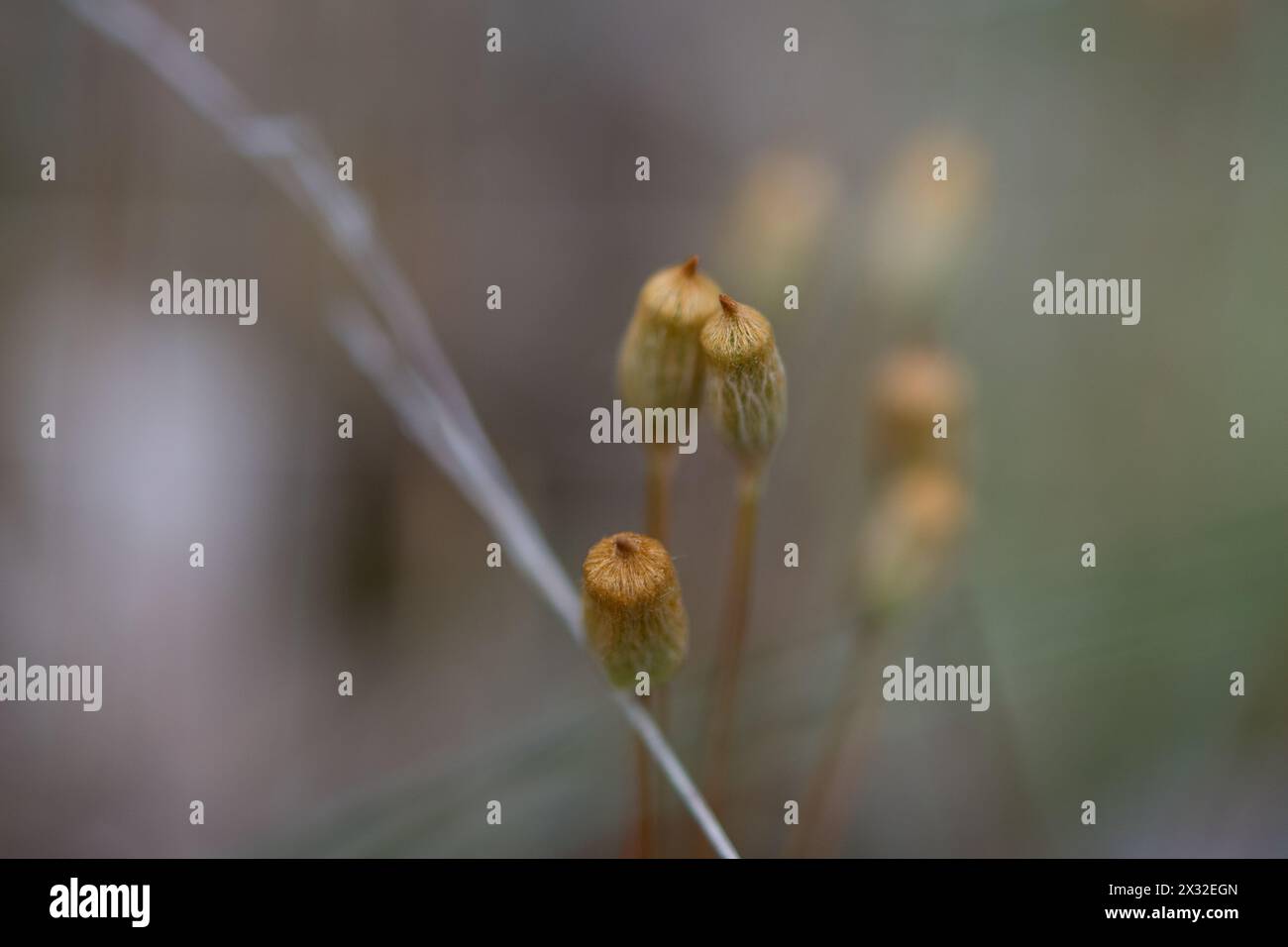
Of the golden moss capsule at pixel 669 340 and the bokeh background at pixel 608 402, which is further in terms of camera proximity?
the bokeh background at pixel 608 402

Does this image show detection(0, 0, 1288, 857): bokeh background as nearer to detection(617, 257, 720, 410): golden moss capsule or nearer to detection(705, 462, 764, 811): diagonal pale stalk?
detection(705, 462, 764, 811): diagonal pale stalk

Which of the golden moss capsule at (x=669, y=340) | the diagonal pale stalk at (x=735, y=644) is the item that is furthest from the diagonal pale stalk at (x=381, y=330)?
the golden moss capsule at (x=669, y=340)

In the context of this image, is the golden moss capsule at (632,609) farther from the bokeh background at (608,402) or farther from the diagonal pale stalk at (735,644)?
the bokeh background at (608,402)

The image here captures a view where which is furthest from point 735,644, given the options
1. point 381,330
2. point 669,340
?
point 381,330

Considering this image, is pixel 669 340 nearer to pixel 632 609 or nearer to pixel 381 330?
pixel 632 609

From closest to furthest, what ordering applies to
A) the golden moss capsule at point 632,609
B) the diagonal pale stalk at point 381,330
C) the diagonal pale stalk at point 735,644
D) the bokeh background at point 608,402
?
the golden moss capsule at point 632,609 < the diagonal pale stalk at point 735,644 < the diagonal pale stalk at point 381,330 < the bokeh background at point 608,402

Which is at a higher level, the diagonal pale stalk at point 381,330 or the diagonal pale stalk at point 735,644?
the diagonal pale stalk at point 381,330
